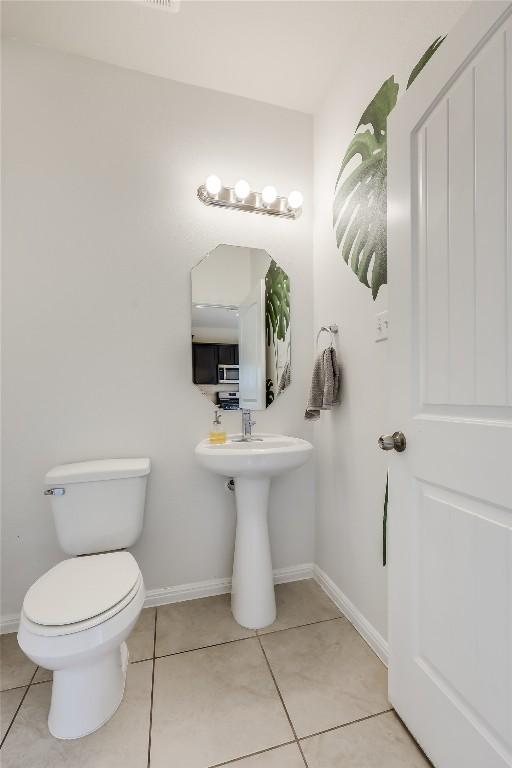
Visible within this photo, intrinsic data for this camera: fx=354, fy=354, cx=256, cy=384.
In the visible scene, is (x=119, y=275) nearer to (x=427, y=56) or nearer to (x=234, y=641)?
(x=427, y=56)

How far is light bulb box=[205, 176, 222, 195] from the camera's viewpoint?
5.56 ft

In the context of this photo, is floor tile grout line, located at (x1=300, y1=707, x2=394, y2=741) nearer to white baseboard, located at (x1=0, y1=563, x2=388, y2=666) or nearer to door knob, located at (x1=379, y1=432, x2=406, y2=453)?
white baseboard, located at (x1=0, y1=563, x2=388, y2=666)

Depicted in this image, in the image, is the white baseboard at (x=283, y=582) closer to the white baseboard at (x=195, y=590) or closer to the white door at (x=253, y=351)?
the white baseboard at (x=195, y=590)

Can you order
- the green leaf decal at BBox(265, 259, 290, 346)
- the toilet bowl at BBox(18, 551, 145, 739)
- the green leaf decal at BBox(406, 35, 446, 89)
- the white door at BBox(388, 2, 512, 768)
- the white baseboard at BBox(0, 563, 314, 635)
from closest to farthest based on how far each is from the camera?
the white door at BBox(388, 2, 512, 768), the toilet bowl at BBox(18, 551, 145, 739), the green leaf decal at BBox(406, 35, 446, 89), the white baseboard at BBox(0, 563, 314, 635), the green leaf decal at BBox(265, 259, 290, 346)

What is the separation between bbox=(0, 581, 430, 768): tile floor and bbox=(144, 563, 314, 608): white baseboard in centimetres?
13

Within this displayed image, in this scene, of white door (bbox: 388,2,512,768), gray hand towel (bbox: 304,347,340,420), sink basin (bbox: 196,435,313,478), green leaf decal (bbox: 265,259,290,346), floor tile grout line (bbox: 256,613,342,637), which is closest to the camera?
white door (bbox: 388,2,512,768)

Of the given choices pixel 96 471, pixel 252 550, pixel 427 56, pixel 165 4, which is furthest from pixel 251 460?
pixel 165 4

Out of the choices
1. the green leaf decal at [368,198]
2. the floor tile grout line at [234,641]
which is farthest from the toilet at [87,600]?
the green leaf decal at [368,198]

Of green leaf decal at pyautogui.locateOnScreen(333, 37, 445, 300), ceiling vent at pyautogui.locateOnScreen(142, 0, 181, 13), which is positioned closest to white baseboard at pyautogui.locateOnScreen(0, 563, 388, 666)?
green leaf decal at pyautogui.locateOnScreen(333, 37, 445, 300)

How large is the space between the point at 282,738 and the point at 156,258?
188 centimetres

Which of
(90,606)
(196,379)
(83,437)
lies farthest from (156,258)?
(90,606)

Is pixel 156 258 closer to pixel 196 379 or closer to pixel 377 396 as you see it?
pixel 196 379

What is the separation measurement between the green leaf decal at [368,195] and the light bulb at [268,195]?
13.4 inches

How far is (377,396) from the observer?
1.40m
